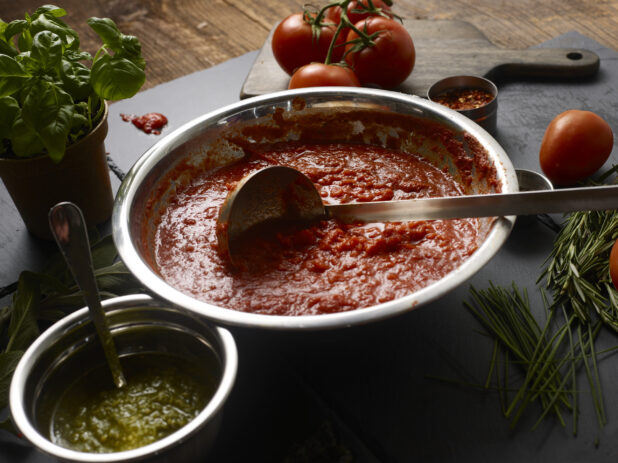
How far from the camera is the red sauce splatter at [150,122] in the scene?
2453 millimetres

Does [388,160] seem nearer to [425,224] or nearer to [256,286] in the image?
[425,224]

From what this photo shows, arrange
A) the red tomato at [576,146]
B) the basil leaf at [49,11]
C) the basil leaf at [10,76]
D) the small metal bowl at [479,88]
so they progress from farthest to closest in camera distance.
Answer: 1. the small metal bowl at [479,88]
2. the red tomato at [576,146]
3. the basil leaf at [49,11]
4. the basil leaf at [10,76]

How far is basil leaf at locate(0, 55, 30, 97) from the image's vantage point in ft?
5.00

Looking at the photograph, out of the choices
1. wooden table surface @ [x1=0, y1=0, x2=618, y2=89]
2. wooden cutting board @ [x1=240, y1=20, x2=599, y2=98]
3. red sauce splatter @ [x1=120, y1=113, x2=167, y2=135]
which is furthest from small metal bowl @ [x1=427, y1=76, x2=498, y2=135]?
red sauce splatter @ [x1=120, y1=113, x2=167, y2=135]

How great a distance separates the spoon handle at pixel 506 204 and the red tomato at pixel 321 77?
82 centimetres

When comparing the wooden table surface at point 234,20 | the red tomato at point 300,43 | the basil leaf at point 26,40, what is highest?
the basil leaf at point 26,40

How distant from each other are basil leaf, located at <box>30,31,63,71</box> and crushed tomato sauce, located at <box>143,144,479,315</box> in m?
0.52

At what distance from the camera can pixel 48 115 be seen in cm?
156

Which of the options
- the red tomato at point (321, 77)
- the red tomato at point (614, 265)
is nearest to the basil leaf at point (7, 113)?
the red tomato at point (321, 77)

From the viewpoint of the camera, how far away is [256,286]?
1576 millimetres

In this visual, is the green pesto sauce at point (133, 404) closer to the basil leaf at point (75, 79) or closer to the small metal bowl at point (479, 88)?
the basil leaf at point (75, 79)

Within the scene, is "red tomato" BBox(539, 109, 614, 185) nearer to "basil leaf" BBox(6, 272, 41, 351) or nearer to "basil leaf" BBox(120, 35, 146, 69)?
"basil leaf" BBox(120, 35, 146, 69)

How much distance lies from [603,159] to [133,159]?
5.46ft

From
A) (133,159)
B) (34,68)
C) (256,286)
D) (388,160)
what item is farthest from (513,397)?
(133,159)
